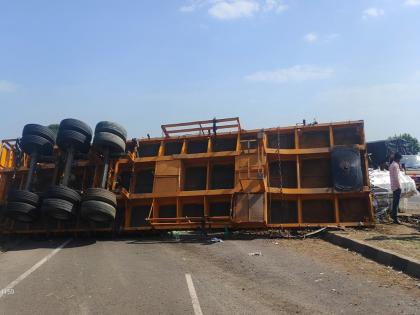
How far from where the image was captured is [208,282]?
20.8 feet

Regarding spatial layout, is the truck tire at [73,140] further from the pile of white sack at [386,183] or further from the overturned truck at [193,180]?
the pile of white sack at [386,183]

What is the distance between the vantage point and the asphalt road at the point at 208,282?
516 cm

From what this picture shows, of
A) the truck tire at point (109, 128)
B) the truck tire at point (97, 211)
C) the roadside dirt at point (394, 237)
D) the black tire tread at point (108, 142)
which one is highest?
the truck tire at point (109, 128)

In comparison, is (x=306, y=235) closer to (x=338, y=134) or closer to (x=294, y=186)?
(x=294, y=186)

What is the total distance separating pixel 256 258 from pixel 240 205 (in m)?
2.61

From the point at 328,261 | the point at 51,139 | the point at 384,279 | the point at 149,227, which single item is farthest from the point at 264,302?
the point at 51,139

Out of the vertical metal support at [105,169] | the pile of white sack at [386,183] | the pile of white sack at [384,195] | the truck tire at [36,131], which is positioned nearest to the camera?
the vertical metal support at [105,169]

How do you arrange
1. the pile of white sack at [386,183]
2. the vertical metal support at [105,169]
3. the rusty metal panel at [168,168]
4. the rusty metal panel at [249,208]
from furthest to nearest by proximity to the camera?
the pile of white sack at [386,183]
the rusty metal panel at [168,168]
the vertical metal support at [105,169]
the rusty metal panel at [249,208]

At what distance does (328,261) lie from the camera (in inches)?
295

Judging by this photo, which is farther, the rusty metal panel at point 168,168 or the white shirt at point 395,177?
the rusty metal panel at point 168,168

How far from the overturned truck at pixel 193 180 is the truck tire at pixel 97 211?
0.08 ft

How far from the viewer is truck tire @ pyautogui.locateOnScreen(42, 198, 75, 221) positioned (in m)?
10.3

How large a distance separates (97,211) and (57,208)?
1000mm

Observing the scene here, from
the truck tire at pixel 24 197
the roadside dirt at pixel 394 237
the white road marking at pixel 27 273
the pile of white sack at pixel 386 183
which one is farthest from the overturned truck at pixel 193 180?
Answer: the pile of white sack at pixel 386 183
